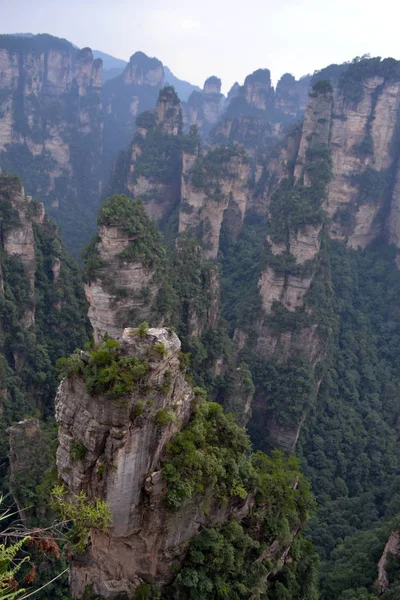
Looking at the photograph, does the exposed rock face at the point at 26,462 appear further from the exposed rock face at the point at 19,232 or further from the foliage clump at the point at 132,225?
the foliage clump at the point at 132,225

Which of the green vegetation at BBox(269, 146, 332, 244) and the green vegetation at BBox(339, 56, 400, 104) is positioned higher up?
the green vegetation at BBox(339, 56, 400, 104)

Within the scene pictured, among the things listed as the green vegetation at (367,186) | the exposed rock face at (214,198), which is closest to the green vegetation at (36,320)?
the exposed rock face at (214,198)

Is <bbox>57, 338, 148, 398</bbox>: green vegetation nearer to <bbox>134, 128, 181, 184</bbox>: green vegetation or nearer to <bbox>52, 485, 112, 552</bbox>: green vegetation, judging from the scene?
<bbox>52, 485, 112, 552</bbox>: green vegetation

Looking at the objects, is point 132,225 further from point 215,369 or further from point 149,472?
point 149,472

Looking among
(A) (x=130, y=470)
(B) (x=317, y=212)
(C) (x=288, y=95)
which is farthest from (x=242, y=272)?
(C) (x=288, y=95)

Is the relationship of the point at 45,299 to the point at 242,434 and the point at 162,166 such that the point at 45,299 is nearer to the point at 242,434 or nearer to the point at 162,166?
the point at 242,434

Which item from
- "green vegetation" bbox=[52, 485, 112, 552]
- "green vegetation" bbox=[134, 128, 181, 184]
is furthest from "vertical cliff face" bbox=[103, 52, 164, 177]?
"green vegetation" bbox=[52, 485, 112, 552]

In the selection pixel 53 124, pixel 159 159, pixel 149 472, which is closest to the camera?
pixel 149 472
